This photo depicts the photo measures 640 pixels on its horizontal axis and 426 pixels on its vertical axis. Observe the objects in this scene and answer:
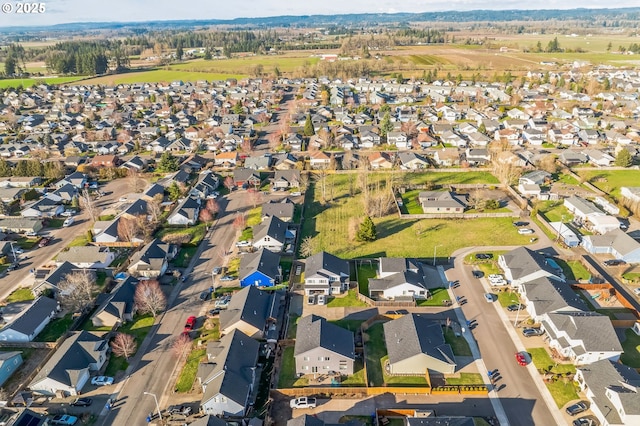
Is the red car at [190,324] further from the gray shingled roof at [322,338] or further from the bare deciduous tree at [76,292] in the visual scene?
the bare deciduous tree at [76,292]

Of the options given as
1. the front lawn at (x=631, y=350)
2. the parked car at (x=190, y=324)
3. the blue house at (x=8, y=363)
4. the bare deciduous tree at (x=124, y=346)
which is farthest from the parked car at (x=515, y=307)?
the blue house at (x=8, y=363)

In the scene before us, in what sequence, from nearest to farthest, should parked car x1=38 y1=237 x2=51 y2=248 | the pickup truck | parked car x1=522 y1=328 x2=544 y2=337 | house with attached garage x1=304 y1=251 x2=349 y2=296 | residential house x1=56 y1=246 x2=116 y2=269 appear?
1. the pickup truck
2. parked car x1=522 y1=328 x2=544 y2=337
3. house with attached garage x1=304 y1=251 x2=349 y2=296
4. residential house x1=56 y1=246 x2=116 y2=269
5. parked car x1=38 y1=237 x2=51 y2=248

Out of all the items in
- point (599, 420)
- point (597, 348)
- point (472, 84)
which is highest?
point (472, 84)

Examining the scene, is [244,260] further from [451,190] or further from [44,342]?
[451,190]

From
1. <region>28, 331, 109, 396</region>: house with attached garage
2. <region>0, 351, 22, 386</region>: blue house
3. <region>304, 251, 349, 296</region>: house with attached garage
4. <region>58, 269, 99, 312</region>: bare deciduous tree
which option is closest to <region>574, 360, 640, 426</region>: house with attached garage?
<region>304, 251, 349, 296</region>: house with attached garage

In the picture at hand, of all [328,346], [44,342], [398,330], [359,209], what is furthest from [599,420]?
[44,342]

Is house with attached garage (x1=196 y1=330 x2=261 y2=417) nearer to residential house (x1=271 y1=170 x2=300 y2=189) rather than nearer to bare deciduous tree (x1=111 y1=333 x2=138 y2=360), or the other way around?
bare deciduous tree (x1=111 y1=333 x2=138 y2=360)
